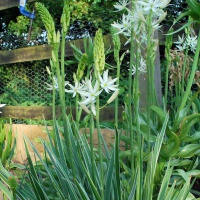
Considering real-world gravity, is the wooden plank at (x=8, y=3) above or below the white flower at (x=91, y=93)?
above

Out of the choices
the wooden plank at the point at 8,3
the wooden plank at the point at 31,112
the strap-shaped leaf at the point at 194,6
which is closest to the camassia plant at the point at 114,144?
the strap-shaped leaf at the point at 194,6

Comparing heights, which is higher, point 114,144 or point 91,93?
point 91,93

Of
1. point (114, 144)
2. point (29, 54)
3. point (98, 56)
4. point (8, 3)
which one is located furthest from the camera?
point (8, 3)

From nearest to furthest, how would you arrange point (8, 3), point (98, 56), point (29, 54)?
point (98, 56), point (29, 54), point (8, 3)

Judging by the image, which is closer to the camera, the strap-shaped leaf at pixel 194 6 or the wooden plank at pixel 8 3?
the strap-shaped leaf at pixel 194 6

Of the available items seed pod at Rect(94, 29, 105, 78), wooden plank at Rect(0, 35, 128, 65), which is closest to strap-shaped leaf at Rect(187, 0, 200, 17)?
seed pod at Rect(94, 29, 105, 78)

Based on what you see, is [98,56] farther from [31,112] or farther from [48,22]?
[31,112]

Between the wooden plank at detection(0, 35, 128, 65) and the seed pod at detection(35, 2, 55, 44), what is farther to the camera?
the wooden plank at detection(0, 35, 128, 65)

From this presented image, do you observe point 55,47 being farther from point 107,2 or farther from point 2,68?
point 2,68

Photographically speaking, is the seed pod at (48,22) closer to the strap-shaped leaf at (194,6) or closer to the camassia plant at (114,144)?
the camassia plant at (114,144)

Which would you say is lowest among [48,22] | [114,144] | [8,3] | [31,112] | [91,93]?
[31,112]

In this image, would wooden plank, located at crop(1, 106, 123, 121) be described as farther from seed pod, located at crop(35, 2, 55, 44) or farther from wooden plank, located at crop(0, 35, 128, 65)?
seed pod, located at crop(35, 2, 55, 44)

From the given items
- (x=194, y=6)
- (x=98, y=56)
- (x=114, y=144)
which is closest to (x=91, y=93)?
(x=98, y=56)

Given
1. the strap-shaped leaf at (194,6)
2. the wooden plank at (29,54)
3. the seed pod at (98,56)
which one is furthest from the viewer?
the wooden plank at (29,54)
